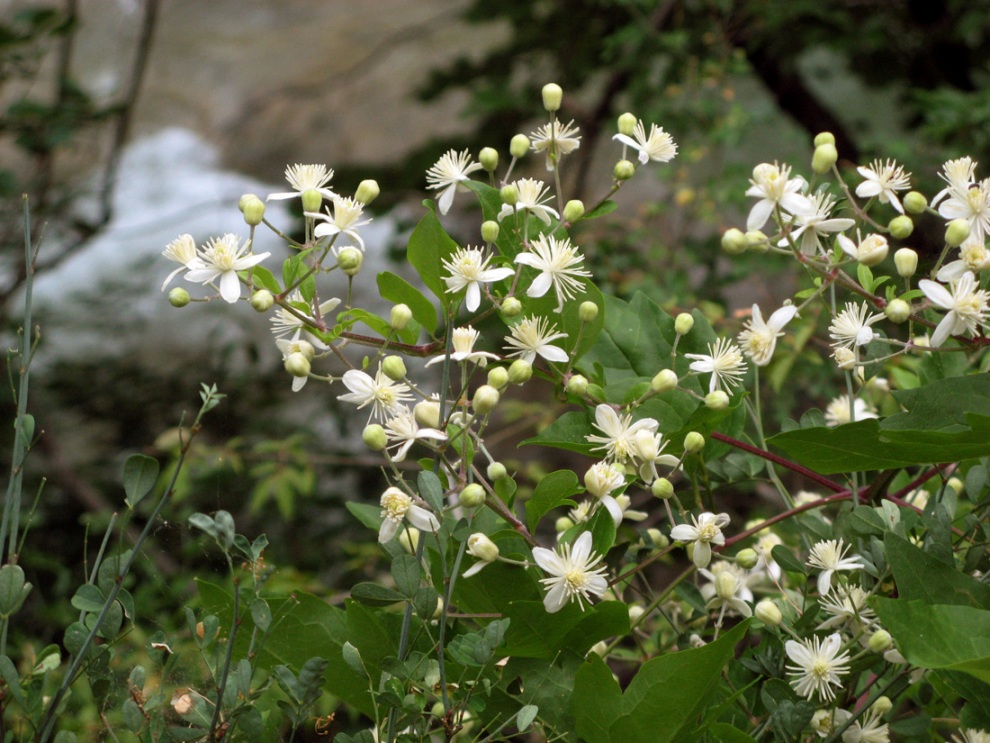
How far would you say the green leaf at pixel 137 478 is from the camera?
34cm

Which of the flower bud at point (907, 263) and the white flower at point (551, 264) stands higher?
the flower bud at point (907, 263)

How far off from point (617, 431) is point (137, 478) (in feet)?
0.60

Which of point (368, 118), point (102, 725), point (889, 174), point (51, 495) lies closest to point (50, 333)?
point (51, 495)

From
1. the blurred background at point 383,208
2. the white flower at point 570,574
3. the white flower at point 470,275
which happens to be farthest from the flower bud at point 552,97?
the blurred background at point 383,208

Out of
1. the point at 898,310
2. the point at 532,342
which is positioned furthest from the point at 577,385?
the point at 898,310

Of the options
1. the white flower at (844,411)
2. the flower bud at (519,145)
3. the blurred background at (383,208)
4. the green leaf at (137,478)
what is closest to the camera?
the green leaf at (137,478)

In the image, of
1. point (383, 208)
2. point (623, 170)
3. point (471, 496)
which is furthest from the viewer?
point (383, 208)

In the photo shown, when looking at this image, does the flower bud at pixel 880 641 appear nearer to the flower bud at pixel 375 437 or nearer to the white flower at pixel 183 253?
the flower bud at pixel 375 437

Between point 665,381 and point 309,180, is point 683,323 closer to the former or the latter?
point 665,381

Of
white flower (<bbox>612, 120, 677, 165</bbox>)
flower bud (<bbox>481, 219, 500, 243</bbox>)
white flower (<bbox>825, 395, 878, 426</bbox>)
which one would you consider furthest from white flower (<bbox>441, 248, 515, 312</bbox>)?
white flower (<bbox>825, 395, 878, 426</bbox>)

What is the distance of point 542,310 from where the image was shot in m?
0.43

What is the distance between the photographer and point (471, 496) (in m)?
0.34

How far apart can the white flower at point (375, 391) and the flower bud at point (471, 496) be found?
0.05 m

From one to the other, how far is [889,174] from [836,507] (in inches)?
7.3
